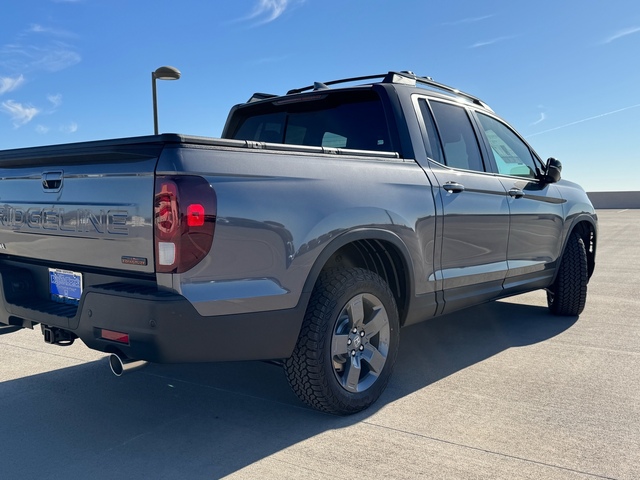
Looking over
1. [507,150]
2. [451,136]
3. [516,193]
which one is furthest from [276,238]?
[507,150]

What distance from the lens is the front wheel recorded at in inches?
118

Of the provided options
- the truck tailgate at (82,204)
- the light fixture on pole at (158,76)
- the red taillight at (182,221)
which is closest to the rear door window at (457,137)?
the red taillight at (182,221)

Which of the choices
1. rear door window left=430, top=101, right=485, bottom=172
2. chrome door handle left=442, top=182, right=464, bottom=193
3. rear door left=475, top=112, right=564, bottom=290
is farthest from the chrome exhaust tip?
rear door left=475, top=112, right=564, bottom=290

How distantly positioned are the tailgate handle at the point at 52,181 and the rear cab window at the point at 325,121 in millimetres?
1838

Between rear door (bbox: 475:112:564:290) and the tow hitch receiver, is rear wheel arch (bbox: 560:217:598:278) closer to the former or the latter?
rear door (bbox: 475:112:564:290)

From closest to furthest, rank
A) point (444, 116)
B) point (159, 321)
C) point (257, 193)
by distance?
1. point (159, 321)
2. point (257, 193)
3. point (444, 116)

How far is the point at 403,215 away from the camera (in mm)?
3488

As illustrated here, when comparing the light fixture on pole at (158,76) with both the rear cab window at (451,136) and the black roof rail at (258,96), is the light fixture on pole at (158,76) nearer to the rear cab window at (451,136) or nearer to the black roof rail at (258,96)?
the black roof rail at (258,96)

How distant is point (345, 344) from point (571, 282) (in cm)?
329

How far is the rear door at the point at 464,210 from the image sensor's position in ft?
12.8

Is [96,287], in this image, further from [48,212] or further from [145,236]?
[48,212]

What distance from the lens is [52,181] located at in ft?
9.78

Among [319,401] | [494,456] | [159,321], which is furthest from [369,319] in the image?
[159,321]

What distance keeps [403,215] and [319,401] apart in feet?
3.91
